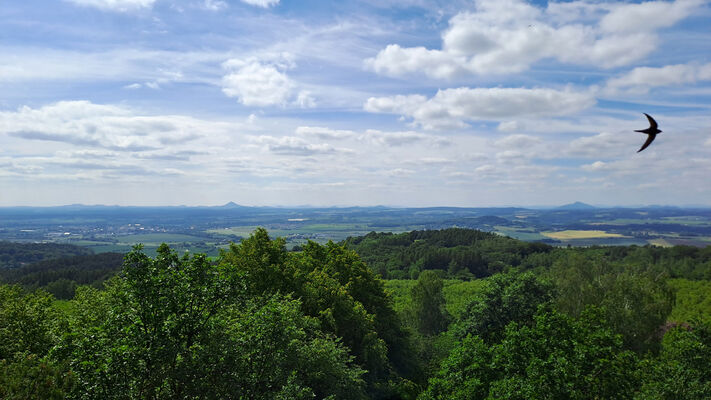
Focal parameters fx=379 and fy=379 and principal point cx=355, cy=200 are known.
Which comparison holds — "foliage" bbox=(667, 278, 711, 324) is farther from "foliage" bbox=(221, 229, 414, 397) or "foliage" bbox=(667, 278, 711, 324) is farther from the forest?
"foliage" bbox=(221, 229, 414, 397)

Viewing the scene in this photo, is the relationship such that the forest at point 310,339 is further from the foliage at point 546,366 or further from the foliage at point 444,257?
the foliage at point 444,257

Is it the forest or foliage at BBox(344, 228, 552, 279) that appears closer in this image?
the forest

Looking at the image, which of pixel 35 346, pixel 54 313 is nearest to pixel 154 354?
pixel 35 346

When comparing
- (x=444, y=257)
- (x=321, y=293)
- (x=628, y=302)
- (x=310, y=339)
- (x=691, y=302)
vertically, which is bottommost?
(x=444, y=257)

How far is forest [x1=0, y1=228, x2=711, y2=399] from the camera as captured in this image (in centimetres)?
1406

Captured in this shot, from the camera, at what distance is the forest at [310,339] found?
14.1 meters

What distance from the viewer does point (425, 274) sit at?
64.2 metres

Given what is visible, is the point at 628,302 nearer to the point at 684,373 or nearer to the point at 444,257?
the point at 684,373

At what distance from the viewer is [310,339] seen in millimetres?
27109

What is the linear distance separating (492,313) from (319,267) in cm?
1874

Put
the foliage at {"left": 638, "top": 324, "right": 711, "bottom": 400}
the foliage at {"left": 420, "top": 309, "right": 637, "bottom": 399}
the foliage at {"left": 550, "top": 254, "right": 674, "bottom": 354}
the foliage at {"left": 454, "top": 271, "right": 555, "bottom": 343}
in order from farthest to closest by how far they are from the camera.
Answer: the foliage at {"left": 550, "top": 254, "right": 674, "bottom": 354}
the foliage at {"left": 454, "top": 271, "right": 555, "bottom": 343}
the foliage at {"left": 638, "top": 324, "right": 711, "bottom": 400}
the foliage at {"left": 420, "top": 309, "right": 637, "bottom": 399}

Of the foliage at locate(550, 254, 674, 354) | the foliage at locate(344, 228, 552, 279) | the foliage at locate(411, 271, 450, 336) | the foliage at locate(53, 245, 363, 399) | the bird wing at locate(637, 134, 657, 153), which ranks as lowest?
the foliage at locate(344, 228, 552, 279)

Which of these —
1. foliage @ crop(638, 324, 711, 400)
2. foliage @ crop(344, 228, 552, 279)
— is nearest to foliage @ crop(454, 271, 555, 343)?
foliage @ crop(638, 324, 711, 400)

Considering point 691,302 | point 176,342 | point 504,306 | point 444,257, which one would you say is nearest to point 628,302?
point 504,306
